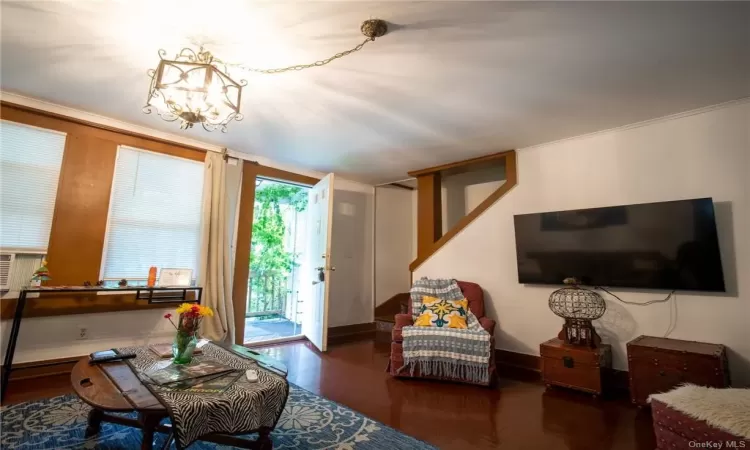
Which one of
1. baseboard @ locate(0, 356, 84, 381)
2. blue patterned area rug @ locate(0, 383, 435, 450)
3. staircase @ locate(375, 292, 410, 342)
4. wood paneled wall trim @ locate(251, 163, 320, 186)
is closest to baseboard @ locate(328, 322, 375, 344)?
staircase @ locate(375, 292, 410, 342)

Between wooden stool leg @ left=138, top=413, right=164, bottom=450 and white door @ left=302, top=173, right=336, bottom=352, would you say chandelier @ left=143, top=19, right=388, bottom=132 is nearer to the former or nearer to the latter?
wooden stool leg @ left=138, top=413, right=164, bottom=450

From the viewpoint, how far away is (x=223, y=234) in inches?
144

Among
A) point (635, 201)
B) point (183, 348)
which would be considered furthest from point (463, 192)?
point (183, 348)

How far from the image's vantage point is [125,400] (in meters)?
1.41

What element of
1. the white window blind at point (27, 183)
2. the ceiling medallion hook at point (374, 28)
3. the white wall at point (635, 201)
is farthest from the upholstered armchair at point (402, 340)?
the white window blind at point (27, 183)

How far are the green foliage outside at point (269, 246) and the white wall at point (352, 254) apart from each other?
1.39m

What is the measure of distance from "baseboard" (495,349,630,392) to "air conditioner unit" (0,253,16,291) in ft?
14.5

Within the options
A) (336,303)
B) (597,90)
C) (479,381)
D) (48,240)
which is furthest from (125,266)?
(597,90)

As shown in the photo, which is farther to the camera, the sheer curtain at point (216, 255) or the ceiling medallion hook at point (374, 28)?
the sheer curtain at point (216, 255)

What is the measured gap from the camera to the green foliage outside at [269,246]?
621 centimetres

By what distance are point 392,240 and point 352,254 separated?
2.68 ft

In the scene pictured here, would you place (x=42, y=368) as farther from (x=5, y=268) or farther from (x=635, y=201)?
(x=635, y=201)

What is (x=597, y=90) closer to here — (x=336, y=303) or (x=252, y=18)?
(x=252, y=18)

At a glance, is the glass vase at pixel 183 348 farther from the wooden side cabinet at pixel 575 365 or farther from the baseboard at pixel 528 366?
the baseboard at pixel 528 366
